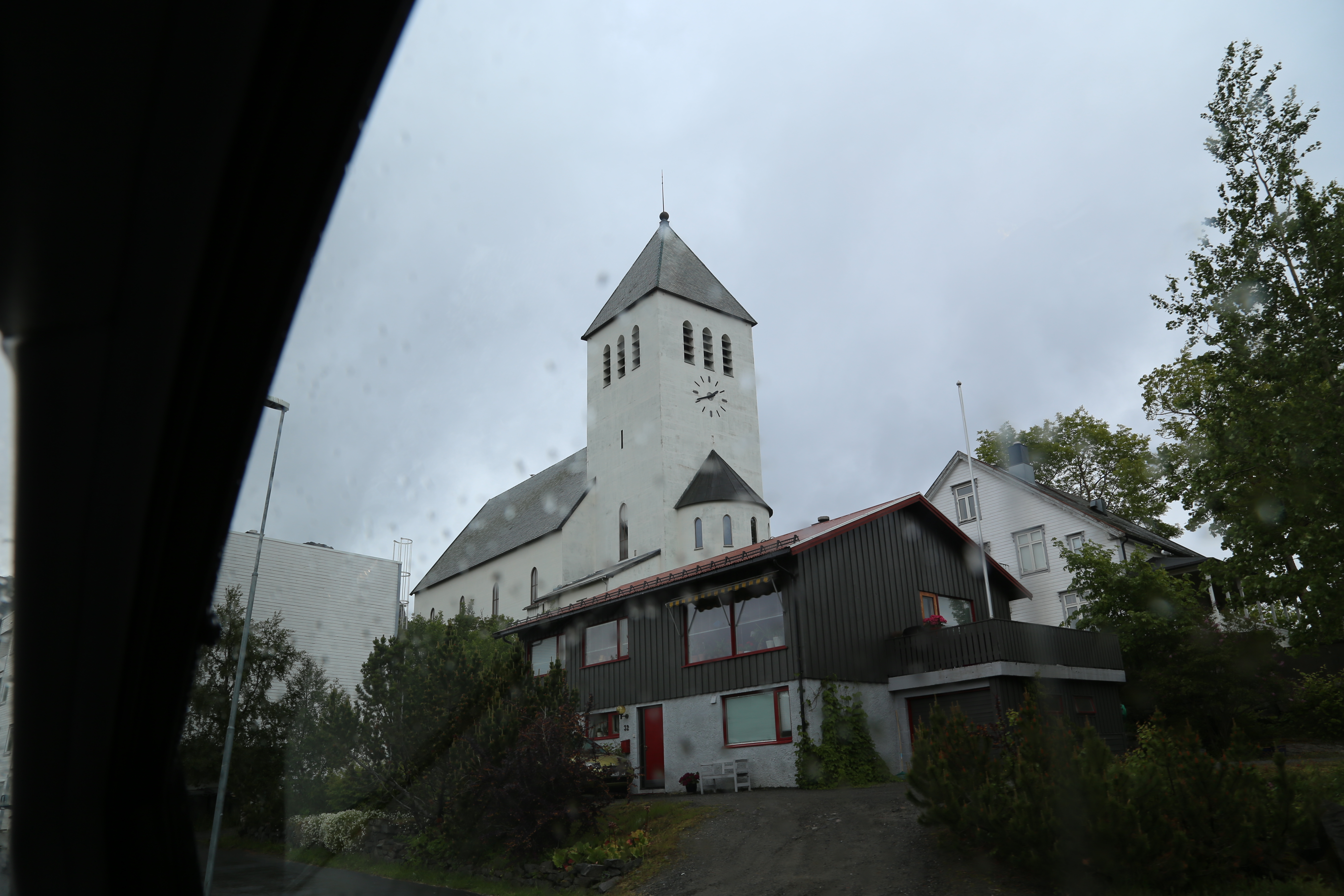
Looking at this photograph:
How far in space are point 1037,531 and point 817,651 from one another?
48.7 feet

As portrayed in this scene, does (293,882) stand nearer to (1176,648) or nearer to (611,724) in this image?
(611,724)

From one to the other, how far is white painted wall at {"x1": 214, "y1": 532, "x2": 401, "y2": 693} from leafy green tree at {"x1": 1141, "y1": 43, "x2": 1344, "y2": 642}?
1311cm

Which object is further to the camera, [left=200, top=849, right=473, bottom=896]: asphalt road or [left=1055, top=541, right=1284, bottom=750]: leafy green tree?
[left=1055, top=541, right=1284, bottom=750]: leafy green tree

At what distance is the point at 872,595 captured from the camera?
21266mm

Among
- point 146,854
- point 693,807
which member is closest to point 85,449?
point 146,854

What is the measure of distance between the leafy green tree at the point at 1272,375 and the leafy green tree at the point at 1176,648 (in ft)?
20.2

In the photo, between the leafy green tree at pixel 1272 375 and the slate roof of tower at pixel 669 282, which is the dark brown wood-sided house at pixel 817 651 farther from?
the slate roof of tower at pixel 669 282

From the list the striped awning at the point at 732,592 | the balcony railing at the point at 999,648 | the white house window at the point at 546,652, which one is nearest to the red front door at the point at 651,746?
the striped awning at the point at 732,592

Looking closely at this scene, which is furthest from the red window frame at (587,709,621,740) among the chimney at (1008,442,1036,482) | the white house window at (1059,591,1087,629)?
the chimney at (1008,442,1036,482)

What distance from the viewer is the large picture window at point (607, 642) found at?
76.4 ft

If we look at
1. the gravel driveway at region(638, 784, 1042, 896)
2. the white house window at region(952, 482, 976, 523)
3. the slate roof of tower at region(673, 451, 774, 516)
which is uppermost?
the slate roof of tower at region(673, 451, 774, 516)

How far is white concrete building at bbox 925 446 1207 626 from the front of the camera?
29344 mm

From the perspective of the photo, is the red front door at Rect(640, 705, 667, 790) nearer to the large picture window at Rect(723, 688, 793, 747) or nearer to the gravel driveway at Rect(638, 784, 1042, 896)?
the large picture window at Rect(723, 688, 793, 747)

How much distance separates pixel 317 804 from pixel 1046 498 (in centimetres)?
2586
